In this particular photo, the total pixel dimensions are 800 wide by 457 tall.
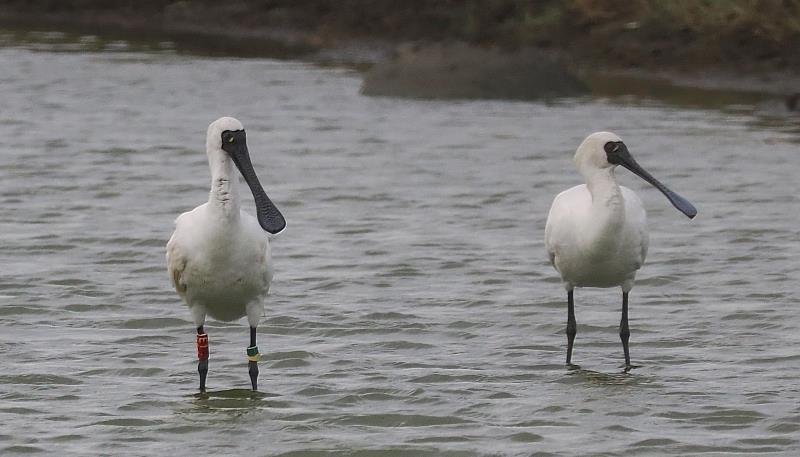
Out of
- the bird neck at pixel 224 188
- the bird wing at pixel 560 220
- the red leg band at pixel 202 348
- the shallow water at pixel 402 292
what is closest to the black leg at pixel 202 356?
the red leg band at pixel 202 348

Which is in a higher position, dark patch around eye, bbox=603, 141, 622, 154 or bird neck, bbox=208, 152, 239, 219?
dark patch around eye, bbox=603, 141, 622, 154

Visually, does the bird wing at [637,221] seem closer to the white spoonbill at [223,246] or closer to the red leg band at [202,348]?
the white spoonbill at [223,246]

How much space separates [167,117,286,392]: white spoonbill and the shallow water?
571 millimetres

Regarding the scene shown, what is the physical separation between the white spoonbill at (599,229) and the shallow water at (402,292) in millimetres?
515

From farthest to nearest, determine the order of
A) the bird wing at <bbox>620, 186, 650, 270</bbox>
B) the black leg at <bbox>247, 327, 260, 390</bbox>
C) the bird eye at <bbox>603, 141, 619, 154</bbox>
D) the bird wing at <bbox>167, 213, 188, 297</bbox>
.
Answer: the bird eye at <bbox>603, 141, 619, 154</bbox>, the bird wing at <bbox>620, 186, 650, 270</bbox>, the black leg at <bbox>247, 327, 260, 390</bbox>, the bird wing at <bbox>167, 213, 188, 297</bbox>

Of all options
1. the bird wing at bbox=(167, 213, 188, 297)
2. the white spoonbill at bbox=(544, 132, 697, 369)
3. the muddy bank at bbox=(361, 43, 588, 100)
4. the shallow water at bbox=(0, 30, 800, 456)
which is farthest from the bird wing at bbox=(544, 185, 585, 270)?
the muddy bank at bbox=(361, 43, 588, 100)

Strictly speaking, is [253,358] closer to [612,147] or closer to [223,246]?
[223,246]

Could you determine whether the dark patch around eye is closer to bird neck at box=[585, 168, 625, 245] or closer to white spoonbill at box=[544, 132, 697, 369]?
white spoonbill at box=[544, 132, 697, 369]

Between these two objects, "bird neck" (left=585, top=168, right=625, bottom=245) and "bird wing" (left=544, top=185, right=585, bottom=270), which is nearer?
"bird neck" (left=585, top=168, right=625, bottom=245)

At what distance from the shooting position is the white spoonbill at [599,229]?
9.93 meters

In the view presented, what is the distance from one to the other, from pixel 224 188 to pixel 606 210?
2105mm

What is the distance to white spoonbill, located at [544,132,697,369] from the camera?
9930mm

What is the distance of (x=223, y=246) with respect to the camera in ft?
30.0

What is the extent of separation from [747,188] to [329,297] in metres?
5.94
